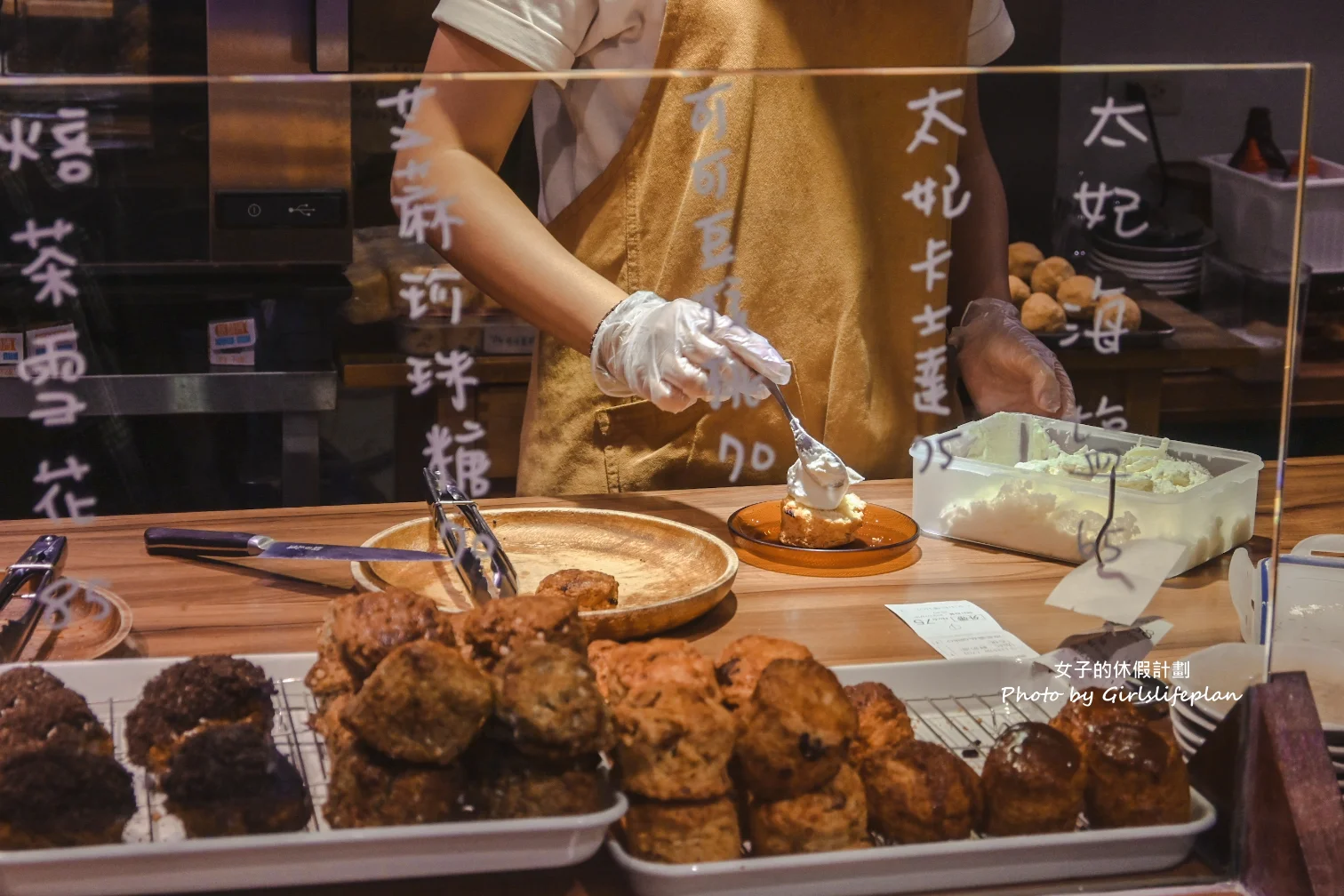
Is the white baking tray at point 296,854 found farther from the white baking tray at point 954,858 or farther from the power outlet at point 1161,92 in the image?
the power outlet at point 1161,92

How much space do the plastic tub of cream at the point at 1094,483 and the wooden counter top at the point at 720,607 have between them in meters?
0.02

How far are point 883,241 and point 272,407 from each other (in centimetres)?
48

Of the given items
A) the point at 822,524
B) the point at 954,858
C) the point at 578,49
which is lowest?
the point at 954,858

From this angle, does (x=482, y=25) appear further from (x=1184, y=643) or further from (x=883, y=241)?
(x=1184, y=643)

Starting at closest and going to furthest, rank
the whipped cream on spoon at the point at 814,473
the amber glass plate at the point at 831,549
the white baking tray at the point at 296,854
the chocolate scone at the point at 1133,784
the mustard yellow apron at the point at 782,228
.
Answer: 1. the white baking tray at the point at 296,854
2. the chocolate scone at the point at 1133,784
3. the mustard yellow apron at the point at 782,228
4. the whipped cream on spoon at the point at 814,473
5. the amber glass plate at the point at 831,549

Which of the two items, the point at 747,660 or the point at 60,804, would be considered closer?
the point at 60,804

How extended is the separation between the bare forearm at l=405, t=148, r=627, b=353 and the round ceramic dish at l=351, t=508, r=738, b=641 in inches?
6.9

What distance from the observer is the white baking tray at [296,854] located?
2.49ft

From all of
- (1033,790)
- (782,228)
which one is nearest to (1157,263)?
(782,228)

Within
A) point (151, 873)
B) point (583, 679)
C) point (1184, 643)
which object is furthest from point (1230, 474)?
point (151, 873)

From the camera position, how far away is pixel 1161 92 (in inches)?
37.2

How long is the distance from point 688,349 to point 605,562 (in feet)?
0.96

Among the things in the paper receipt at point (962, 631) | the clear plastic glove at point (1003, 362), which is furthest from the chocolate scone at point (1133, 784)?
the clear plastic glove at point (1003, 362)

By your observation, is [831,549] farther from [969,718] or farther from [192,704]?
[192,704]
